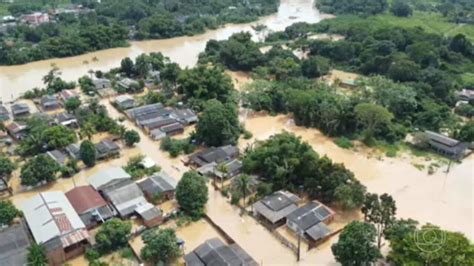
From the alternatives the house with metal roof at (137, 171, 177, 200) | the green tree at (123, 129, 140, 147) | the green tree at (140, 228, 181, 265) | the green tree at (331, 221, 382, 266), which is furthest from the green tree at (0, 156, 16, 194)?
the green tree at (331, 221, 382, 266)

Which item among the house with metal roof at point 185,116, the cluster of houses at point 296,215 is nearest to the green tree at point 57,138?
the house with metal roof at point 185,116

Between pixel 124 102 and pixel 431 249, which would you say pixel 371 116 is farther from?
pixel 124 102

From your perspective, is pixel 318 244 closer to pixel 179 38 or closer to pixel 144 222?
pixel 144 222

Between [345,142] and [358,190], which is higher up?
[358,190]

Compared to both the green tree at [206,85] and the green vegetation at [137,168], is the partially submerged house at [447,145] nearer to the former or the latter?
the green tree at [206,85]

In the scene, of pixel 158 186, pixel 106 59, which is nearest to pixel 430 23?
pixel 106 59

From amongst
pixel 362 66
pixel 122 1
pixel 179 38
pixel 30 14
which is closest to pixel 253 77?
pixel 362 66
